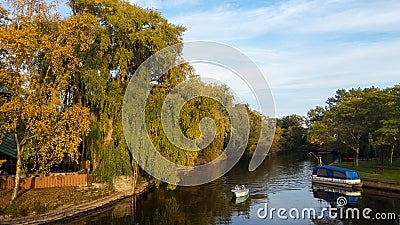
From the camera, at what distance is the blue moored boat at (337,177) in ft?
122

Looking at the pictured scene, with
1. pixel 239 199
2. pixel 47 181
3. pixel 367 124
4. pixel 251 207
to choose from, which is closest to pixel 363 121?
pixel 367 124

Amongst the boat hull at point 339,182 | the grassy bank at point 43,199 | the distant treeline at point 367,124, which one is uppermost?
the distant treeline at point 367,124

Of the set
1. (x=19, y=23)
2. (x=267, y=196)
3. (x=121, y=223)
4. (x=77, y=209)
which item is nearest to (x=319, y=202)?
(x=267, y=196)

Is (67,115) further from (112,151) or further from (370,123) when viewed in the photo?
(370,123)

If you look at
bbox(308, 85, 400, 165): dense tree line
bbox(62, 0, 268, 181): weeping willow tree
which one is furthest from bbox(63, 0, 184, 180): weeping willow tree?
bbox(308, 85, 400, 165): dense tree line

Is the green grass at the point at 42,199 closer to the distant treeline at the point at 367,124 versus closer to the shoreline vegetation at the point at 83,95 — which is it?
the shoreline vegetation at the point at 83,95

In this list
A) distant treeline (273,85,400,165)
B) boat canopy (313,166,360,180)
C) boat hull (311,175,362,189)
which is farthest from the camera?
distant treeline (273,85,400,165)

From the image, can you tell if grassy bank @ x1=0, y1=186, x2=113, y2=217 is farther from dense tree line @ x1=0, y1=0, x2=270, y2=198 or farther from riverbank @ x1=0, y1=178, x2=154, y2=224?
dense tree line @ x1=0, y1=0, x2=270, y2=198

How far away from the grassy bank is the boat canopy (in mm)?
23647

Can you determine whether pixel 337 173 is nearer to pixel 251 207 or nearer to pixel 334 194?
pixel 334 194

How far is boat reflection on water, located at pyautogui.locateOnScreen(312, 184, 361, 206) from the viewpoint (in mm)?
32241

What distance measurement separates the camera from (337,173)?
3931 cm

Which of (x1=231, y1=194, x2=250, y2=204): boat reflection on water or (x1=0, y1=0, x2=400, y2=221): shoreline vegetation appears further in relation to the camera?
(x1=231, y1=194, x2=250, y2=204): boat reflection on water

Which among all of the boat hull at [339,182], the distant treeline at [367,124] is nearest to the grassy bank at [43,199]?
the boat hull at [339,182]
